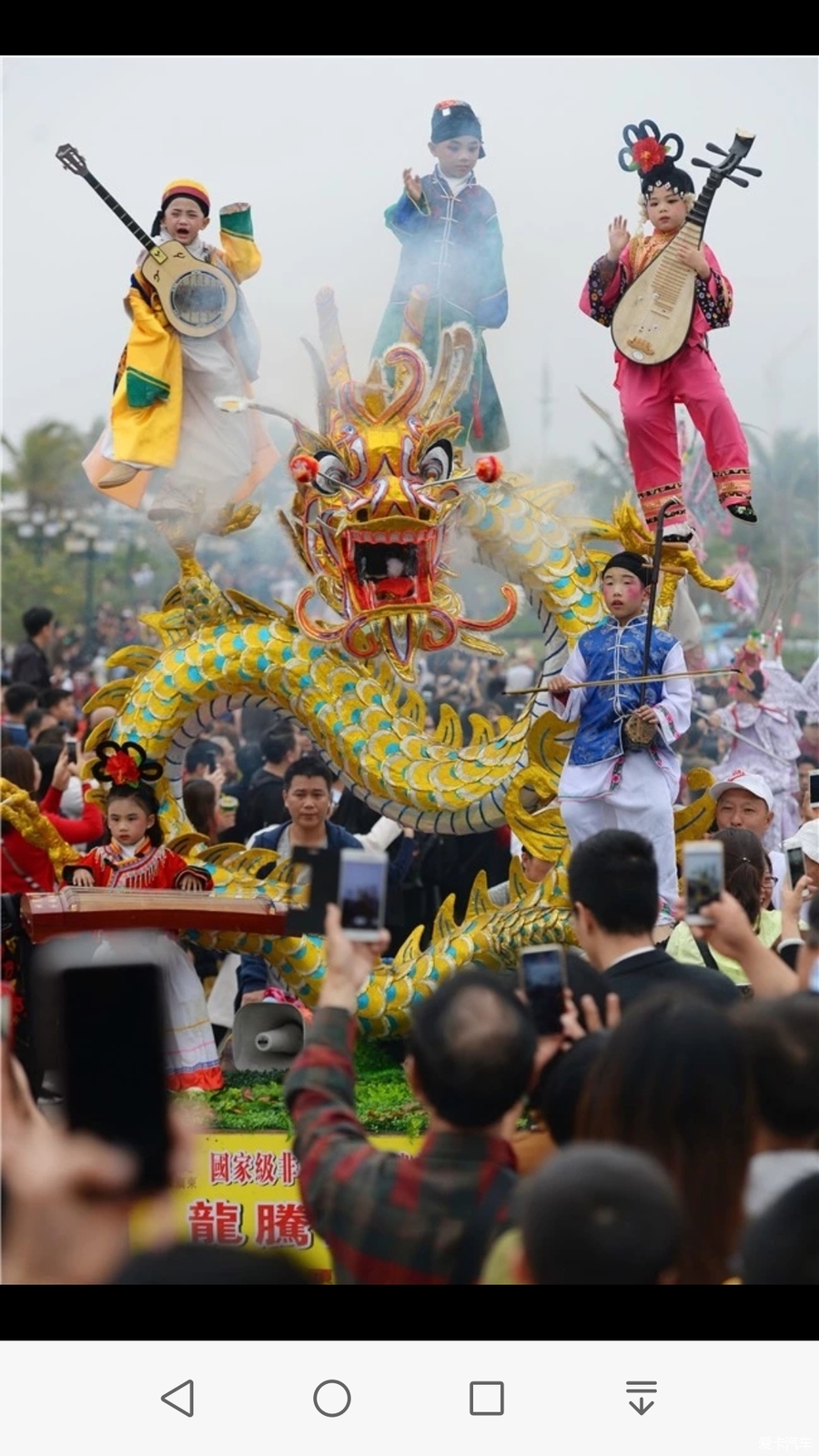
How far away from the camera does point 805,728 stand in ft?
34.7

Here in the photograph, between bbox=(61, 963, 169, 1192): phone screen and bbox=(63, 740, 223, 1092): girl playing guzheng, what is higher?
bbox=(61, 963, 169, 1192): phone screen

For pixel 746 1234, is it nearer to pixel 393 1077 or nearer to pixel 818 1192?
pixel 818 1192

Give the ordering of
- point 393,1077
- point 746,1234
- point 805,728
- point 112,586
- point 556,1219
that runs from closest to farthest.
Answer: point 556,1219 → point 746,1234 → point 393,1077 → point 805,728 → point 112,586

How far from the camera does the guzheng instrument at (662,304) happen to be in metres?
6.66

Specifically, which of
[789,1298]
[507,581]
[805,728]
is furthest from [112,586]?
[789,1298]

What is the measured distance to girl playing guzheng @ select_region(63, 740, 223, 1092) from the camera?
656 centimetres

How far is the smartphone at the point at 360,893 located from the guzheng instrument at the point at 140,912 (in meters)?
3.09

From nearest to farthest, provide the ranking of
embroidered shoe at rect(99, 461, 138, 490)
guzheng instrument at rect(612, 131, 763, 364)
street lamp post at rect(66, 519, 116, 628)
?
1. guzheng instrument at rect(612, 131, 763, 364)
2. embroidered shoe at rect(99, 461, 138, 490)
3. street lamp post at rect(66, 519, 116, 628)

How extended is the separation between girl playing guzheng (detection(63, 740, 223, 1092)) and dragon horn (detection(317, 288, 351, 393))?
1.83m

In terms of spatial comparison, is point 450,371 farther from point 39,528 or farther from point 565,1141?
point 39,528

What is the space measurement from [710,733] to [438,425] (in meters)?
6.38

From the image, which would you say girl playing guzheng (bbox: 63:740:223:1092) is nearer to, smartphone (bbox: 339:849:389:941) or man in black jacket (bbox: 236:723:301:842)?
man in black jacket (bbox: 236:723:301:842)

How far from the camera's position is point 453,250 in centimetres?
758

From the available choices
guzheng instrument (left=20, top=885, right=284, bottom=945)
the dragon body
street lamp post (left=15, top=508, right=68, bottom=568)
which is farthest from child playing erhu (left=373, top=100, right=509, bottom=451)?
street lamp post (left=15, top=508, right=68, bottom=568)
